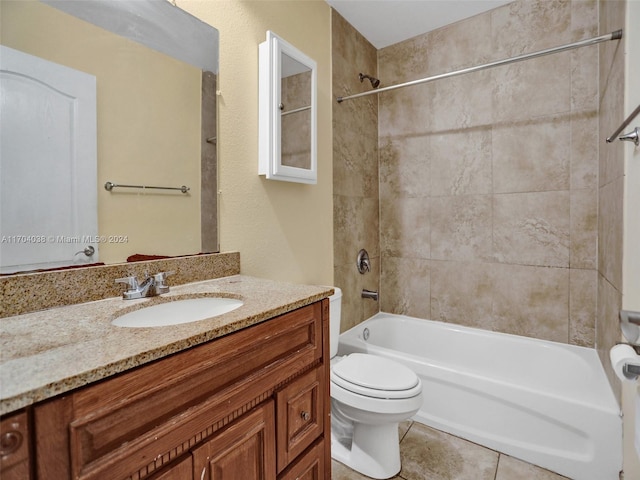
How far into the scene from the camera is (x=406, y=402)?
142 centimetres

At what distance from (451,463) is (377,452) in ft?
1.29

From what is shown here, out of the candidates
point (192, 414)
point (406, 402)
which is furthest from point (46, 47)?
point (406, 402)

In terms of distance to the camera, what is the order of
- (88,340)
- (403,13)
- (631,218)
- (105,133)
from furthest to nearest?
(403,13) < (631,218) < (105,133) < (88,340)

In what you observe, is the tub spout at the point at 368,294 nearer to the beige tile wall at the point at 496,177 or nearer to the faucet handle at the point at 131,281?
the beige tile wall at the point at 496,177

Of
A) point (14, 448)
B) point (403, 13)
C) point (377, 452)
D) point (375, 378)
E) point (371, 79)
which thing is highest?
point (403, 13)

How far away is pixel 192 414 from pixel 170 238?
28.5 inches

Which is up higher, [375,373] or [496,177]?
[496,177]

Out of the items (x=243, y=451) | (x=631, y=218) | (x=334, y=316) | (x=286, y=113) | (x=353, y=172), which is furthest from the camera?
(x=353, y=172)

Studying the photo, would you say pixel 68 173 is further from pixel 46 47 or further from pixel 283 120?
pixel 283 120

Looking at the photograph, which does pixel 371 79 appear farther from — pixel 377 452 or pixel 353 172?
pixel 377 452

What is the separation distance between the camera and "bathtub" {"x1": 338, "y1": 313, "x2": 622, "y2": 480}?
4.76ft

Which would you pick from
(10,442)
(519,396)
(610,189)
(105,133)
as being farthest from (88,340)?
(610,189)

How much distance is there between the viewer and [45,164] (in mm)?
920

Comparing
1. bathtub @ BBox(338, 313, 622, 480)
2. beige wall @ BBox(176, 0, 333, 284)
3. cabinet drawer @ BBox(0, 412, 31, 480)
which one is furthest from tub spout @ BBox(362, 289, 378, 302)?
cabinet drawer @ BBox(0, 412, 31, 480)
